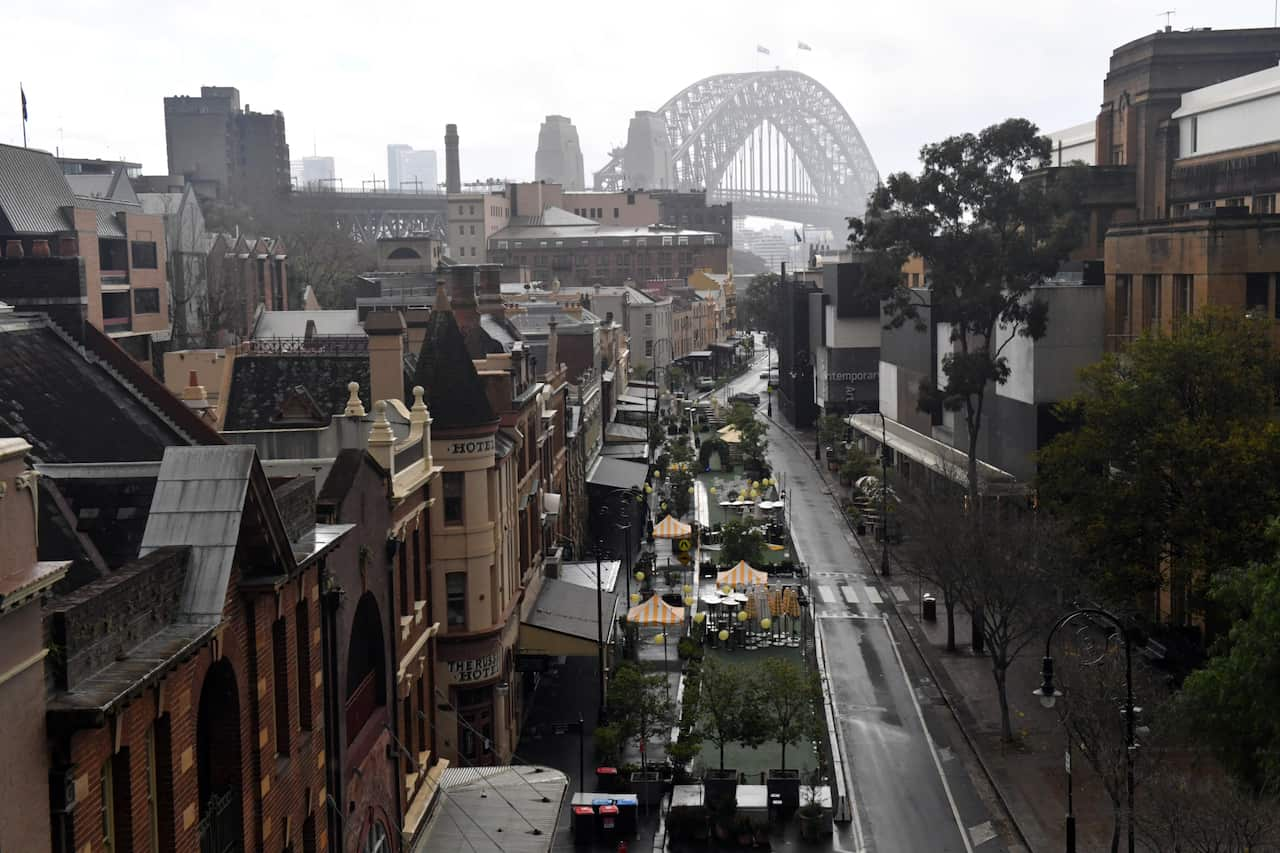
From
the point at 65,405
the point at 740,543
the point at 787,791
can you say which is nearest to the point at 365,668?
the point at 65,405

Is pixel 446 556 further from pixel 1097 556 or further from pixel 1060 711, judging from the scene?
pixel 1097 556

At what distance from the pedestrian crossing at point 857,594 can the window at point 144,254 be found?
49767 millimetres

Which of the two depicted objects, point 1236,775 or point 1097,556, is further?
point 1097,556

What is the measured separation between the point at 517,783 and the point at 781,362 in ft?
397

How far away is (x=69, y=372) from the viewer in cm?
2286

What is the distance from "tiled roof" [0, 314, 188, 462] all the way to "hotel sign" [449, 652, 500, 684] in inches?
745

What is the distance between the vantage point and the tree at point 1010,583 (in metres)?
45.6

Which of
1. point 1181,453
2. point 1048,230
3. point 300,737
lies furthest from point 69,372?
point 1048,230

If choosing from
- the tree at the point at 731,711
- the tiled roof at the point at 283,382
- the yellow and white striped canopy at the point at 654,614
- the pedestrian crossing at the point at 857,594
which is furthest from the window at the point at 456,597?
the pedestrian crossing at the point at 857,594

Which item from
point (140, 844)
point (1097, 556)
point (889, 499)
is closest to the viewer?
point (140, 844)

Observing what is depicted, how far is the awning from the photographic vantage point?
7806 centimetres

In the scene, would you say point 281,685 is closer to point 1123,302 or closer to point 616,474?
point 1123,302

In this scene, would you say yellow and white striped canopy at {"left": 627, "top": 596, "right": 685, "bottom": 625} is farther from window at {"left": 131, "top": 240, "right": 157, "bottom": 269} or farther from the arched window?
window at {"left": 131, "top": 240, "right": 157, "bottom": 269}

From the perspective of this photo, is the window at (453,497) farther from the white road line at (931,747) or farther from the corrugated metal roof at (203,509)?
the corrugated metal roof at (203,509)
